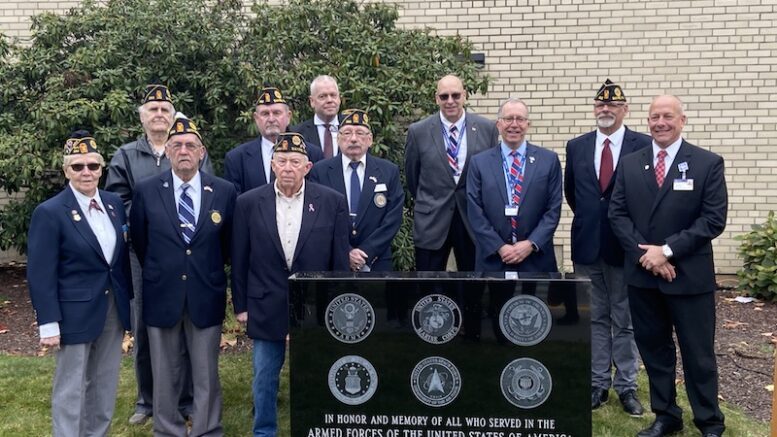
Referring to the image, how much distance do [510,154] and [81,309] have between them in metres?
2.92

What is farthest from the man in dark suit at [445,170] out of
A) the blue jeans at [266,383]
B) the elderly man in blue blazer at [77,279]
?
the elderly man in blue blazer at [77,279]

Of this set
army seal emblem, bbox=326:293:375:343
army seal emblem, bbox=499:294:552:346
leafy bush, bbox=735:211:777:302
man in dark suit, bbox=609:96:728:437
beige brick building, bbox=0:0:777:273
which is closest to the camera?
army seal emblem, bbox=499:294:552:346

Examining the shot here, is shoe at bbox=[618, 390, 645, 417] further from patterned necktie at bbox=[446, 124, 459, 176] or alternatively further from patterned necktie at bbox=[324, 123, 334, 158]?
patterned necktie at bbox=[324, 123, 334, 158]

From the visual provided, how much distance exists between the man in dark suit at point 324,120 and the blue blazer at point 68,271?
73.4 inches

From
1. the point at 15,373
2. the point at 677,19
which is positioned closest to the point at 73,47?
the point at 15,373

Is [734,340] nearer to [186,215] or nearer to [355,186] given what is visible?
[355,186]

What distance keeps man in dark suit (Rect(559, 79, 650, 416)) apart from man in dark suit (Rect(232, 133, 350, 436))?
186 cm

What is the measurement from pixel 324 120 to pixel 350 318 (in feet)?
7.08

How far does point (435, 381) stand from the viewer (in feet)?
12.7

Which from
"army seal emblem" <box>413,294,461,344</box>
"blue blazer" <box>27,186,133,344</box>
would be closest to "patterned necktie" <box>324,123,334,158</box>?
"blue blazer" <box>27,186,133,344</box>

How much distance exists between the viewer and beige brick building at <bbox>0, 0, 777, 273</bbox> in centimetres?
869

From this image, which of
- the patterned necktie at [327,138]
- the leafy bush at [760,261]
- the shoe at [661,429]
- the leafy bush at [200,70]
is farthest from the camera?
the leafy bush at [760,261]

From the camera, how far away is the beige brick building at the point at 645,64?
8.69 metres

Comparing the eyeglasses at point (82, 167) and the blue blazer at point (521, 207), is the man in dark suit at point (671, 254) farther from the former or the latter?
the eyeglasses at point (82, 167)
